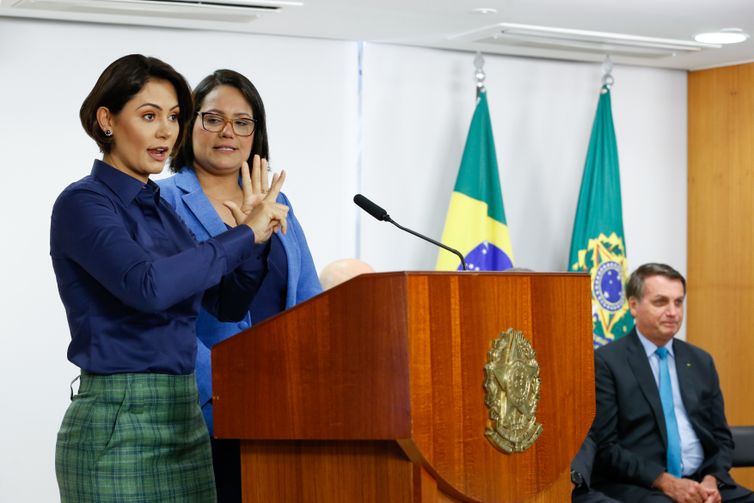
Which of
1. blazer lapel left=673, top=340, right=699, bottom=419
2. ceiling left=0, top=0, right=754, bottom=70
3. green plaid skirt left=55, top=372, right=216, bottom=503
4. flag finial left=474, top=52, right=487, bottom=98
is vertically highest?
ceiling left=0, top=0, right=754, bottom=70

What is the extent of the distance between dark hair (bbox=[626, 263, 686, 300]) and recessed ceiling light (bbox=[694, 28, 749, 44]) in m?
1.41

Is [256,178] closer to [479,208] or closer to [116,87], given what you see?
[116,87]

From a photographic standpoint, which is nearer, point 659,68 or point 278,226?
point 278,226

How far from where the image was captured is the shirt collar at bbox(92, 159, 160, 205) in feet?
6.95

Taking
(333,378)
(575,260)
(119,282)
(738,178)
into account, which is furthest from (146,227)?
(738,178)

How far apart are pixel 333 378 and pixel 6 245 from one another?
3816 mm

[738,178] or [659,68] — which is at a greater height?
[659,68]

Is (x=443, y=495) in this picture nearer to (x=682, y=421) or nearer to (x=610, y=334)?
Result: (x=682, y=421)

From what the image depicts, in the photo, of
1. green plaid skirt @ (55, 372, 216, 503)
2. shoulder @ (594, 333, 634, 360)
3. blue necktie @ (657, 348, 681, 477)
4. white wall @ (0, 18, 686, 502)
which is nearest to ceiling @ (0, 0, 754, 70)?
white wall @ (0, 18, 686, 502)

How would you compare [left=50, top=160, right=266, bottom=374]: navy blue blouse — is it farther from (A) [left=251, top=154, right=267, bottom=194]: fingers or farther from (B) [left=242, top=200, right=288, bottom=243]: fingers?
(A) [left=251, top=154, right=267, bottom=194]: fingers

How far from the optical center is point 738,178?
671cm

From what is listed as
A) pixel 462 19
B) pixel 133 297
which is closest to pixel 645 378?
pixel 462 19

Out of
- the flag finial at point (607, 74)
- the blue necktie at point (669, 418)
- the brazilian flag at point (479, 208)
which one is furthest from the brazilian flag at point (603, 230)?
the blue necktie at point (669, 418)

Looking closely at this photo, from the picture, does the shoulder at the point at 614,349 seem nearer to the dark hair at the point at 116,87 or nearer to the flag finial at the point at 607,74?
the flag finial at the point at 607,74
